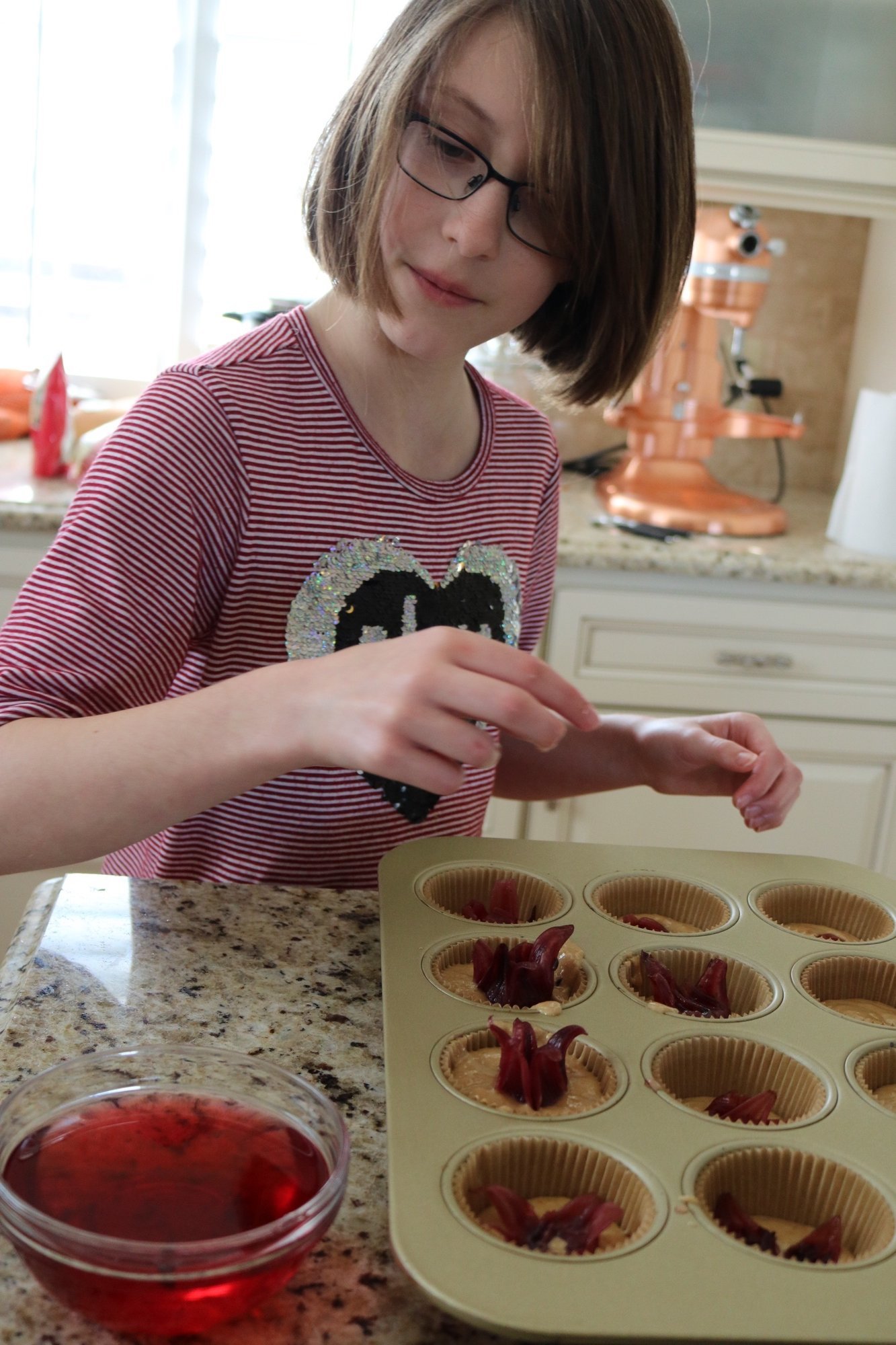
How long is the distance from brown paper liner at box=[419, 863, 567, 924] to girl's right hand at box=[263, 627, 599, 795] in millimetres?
212

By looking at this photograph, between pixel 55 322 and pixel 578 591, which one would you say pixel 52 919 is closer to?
pixel 578 591

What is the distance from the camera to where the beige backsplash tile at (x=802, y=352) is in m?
2.78

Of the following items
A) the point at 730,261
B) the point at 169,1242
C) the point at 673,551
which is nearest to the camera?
the point at 169,1242

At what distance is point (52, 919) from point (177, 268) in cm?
214

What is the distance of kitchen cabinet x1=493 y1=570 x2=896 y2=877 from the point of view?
7.13 feet

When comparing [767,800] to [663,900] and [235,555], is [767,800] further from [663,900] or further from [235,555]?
[235,555]

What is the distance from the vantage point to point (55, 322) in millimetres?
2691

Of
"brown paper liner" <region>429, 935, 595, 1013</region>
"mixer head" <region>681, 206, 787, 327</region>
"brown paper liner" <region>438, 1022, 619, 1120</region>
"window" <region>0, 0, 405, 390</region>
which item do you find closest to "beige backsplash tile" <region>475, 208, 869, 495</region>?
"mixer head" <region>681, 206, 787, 327</region>

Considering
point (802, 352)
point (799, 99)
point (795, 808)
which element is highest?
point (799, 99)

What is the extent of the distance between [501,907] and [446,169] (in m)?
0.53

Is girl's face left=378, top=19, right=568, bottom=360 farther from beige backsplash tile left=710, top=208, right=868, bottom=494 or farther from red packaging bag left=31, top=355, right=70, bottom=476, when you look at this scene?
beige backsplash tile left=710, top=208, right=868, bottom=494

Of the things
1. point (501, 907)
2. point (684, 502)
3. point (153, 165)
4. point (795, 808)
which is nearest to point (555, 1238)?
point (501, 907)

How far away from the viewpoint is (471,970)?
85cm

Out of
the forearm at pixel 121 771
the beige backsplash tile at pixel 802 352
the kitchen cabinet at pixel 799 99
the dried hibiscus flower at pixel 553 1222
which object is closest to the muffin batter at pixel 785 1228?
the dried hibiscus flower at pixel 553 1222
